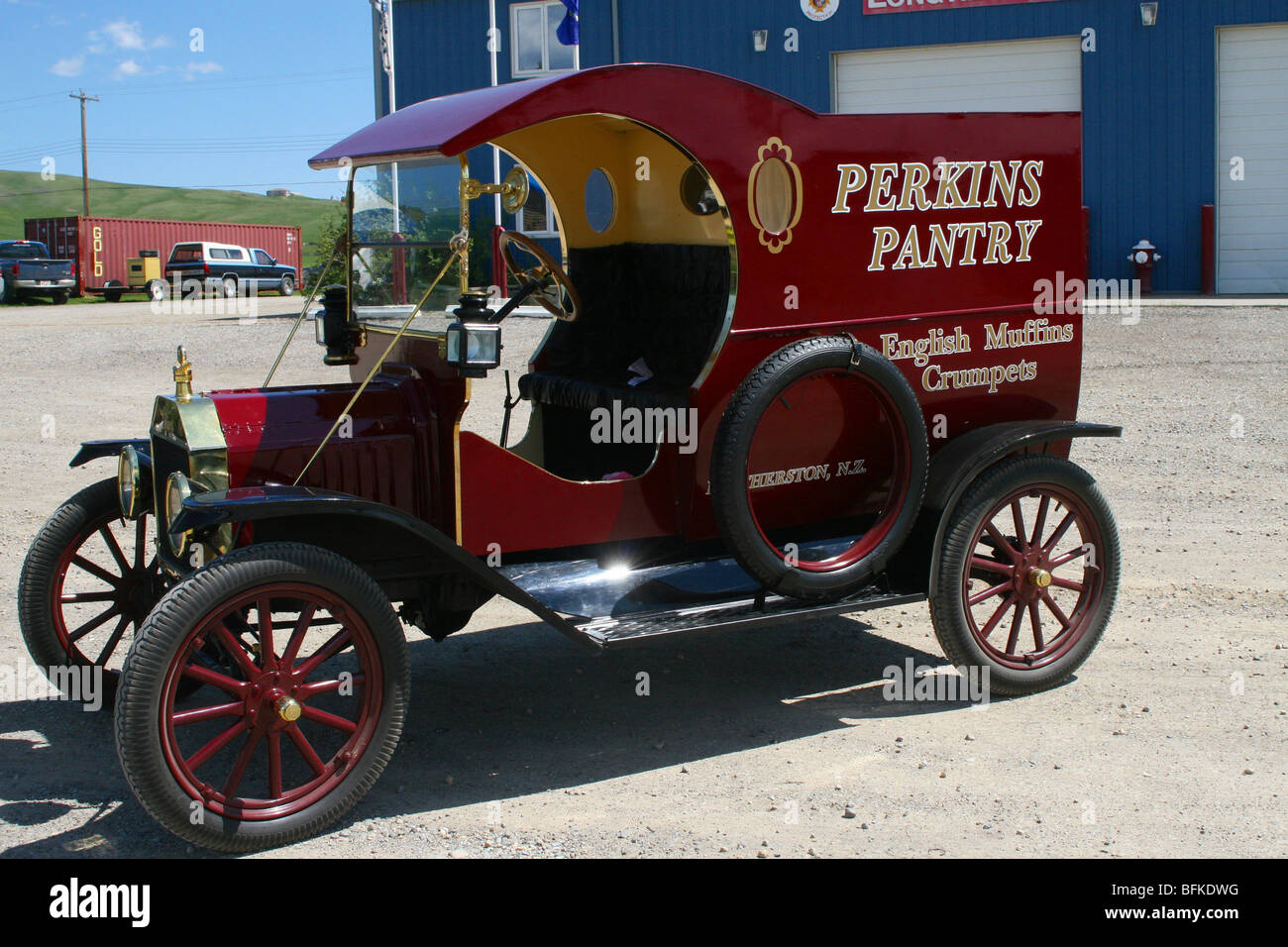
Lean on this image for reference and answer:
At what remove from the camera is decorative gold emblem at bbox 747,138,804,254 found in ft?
15.5

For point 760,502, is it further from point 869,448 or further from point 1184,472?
point 1184,472

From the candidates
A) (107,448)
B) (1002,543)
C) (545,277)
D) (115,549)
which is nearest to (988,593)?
(1002,543)

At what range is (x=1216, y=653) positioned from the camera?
5.52 metres

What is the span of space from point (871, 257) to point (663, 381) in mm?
974

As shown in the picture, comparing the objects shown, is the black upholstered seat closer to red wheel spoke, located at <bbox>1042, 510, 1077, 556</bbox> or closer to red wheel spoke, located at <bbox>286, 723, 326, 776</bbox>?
red wheel spoke, located at <bbox>1042, 510, 1077, 556</bbox>

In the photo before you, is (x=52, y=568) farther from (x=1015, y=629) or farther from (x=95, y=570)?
(x=1015, y=629)

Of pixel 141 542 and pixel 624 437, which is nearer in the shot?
pixel 141 542

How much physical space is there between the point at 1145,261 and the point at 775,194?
1682cm

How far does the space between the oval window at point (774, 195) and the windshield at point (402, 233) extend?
1.09m

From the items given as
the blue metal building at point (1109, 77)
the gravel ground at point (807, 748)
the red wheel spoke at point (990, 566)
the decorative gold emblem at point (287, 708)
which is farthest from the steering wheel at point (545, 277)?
the blue metal building at point (1109, 77)

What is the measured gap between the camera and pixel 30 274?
1177 inches

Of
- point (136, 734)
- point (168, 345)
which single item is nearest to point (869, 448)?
point (136, 734)

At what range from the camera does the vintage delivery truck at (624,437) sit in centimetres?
398

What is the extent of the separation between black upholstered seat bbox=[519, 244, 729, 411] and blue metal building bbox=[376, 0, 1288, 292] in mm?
15091
